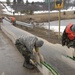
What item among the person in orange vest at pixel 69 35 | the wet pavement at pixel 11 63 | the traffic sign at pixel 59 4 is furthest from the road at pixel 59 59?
the traffic sign at pixel 59 4

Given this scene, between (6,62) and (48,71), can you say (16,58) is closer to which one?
(6,62)

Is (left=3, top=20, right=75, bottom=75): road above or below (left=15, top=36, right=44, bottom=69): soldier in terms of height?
below

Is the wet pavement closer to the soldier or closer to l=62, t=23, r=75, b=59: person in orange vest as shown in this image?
the soldier

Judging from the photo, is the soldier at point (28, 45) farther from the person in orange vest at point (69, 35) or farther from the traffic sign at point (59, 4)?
the traffic sign at point (59, 4)

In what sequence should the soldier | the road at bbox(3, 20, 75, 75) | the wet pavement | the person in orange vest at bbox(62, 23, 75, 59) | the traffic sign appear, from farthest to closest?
the traffic sign < the person in orange vest at bbox(62, 23, 75, 59) < the road at bbox(3, 20, 75, 75) < the wet pavement < the soldier

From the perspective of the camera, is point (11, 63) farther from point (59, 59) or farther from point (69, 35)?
point (69, 35)

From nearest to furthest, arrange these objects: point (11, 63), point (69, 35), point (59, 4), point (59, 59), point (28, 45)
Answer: point (28, 45) < point (69, 35) < point (11, 63) < point (59, 59) < point (59, 4)

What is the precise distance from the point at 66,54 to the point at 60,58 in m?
0.46

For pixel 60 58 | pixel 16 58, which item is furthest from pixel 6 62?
pixel 60 58

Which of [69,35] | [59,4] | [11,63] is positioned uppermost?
[59,4]

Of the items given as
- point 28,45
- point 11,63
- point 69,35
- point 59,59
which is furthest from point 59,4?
point 28,45

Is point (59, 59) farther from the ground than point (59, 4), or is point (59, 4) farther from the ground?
point (59, 4)

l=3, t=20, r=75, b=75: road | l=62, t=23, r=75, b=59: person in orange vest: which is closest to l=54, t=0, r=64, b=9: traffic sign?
l=3, t=20, r=75, b=75: road

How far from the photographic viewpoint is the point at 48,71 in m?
8.21
